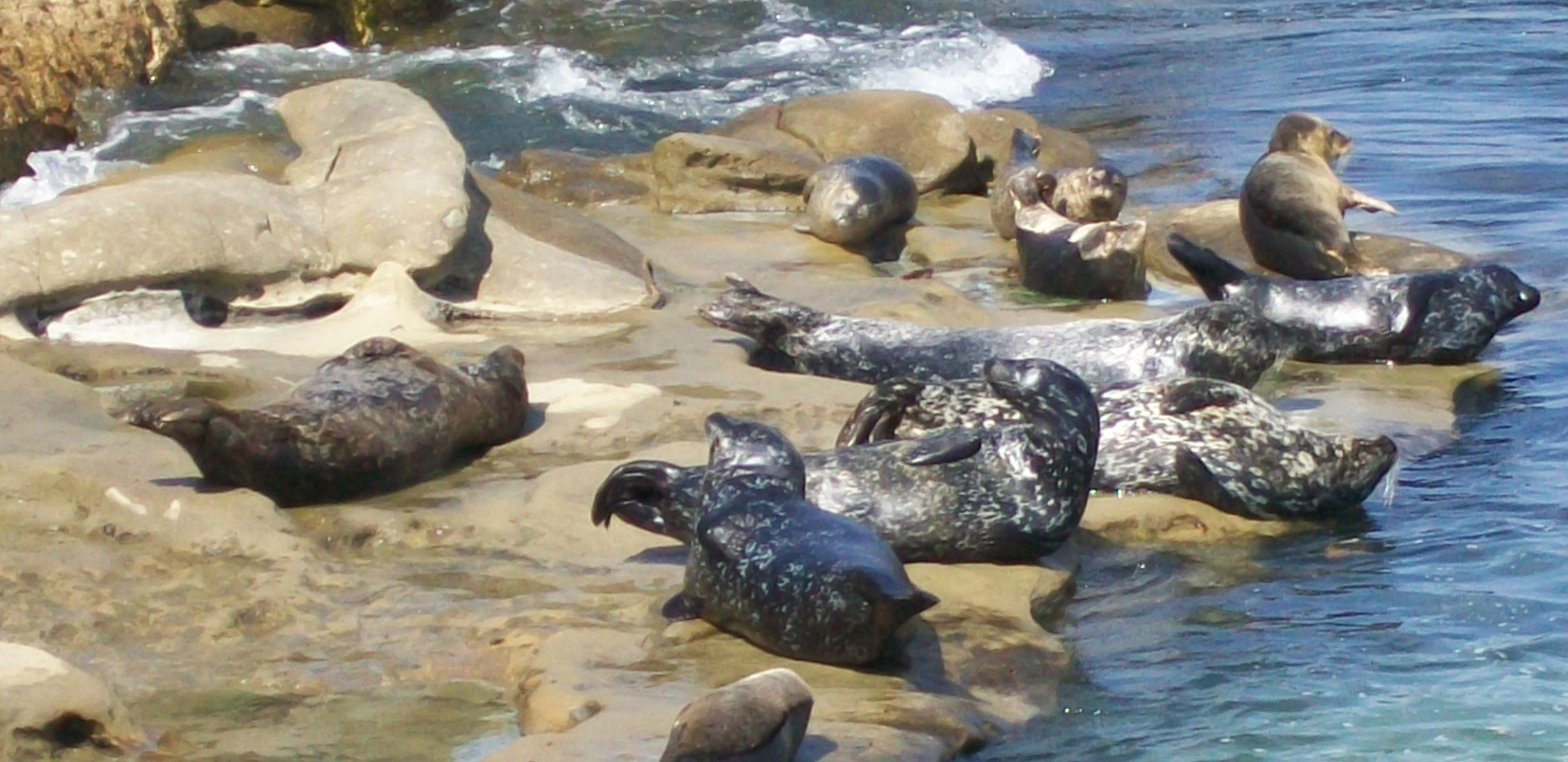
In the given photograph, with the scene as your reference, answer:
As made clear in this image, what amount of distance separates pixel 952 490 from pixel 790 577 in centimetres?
92

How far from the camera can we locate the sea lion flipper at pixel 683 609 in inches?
173

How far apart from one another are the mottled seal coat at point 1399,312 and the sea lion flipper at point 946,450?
2.75 m

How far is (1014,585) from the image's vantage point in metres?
4.77

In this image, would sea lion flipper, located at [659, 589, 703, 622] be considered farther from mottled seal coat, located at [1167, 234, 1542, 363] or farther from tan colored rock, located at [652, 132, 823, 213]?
tan colored rock, located at [652, 132, 823, 213]

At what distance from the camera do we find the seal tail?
317 inches

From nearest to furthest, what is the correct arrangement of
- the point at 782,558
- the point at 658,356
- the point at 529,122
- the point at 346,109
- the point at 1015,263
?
the point at 782,558 → the point at 658,356 → the point at 346,109 → the point at 1015,263 → the point at 529,122

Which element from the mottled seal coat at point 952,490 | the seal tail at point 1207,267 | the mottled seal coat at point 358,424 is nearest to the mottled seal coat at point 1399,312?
the seal tail at point 1207,267

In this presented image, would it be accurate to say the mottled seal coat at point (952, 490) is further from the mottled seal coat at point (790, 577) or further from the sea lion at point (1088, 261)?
the sea lion at point (1088, 261)

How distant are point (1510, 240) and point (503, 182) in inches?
208

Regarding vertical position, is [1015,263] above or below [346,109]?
below

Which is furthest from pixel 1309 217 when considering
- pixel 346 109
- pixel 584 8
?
pixel 584 8

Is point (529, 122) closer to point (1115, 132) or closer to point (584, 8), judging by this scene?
point (1115, 132)

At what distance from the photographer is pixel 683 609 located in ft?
14.5

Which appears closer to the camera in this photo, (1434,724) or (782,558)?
(1434,724)
